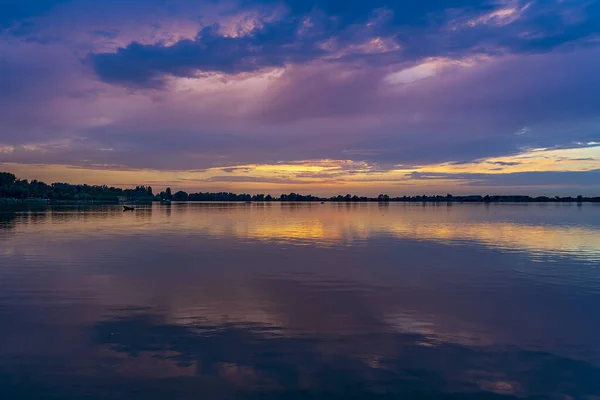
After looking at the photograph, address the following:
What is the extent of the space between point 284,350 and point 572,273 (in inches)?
844

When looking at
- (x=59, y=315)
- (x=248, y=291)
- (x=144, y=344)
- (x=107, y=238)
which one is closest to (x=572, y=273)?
(x=248, y=291)

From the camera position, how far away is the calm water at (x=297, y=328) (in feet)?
35.7

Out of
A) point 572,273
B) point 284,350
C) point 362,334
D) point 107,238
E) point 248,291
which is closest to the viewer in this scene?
point 284,350

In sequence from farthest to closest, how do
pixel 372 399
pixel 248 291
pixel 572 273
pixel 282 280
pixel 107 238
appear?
1. pixel 107 238
2. pixel 572 273
3. pixel 282 280
4. pixel 248 291
5. pixel 372 399

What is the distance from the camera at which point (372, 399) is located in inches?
401

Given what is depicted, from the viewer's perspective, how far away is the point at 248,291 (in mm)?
20734

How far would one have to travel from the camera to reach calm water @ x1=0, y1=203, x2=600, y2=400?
10.9m

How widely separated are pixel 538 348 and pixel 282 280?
13.2m

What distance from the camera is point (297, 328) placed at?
15.0 metres

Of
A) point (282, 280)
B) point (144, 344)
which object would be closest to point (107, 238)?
point (282, 280)

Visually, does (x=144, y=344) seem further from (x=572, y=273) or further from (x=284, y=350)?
(x=572, y=273)

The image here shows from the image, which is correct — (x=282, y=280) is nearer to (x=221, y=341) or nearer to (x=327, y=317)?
(x=327, y=317)

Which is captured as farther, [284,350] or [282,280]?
[282,280]

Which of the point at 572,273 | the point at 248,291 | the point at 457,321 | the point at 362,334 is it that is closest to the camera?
the point at 362,334
